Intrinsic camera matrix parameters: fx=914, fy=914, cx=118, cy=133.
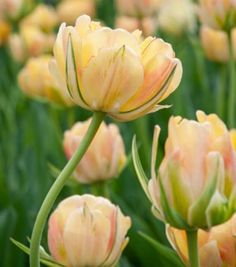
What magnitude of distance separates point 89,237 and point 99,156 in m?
0.38

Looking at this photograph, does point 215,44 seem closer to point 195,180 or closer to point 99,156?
point 99,156

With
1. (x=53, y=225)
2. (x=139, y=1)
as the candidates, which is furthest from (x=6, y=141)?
(x=53, y=225)

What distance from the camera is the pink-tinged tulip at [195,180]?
2.24 ft

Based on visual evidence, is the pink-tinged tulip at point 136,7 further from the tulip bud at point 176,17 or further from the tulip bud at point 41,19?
the tulip bud at point 41,19

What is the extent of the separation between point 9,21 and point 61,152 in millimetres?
694

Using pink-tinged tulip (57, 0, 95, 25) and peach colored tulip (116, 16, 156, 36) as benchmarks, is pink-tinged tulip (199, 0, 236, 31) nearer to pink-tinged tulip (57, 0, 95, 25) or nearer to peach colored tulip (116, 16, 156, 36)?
peach colored tulip (116, 16, 156, 36)

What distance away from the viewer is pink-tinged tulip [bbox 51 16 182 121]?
0.72 m

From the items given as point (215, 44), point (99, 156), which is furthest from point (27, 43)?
point (99, 156)

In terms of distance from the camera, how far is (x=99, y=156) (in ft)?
3.85

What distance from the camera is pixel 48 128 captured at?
72.6 inches

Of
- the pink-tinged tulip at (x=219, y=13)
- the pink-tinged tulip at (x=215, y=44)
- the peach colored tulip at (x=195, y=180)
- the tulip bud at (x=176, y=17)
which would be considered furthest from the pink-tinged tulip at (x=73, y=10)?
the peach colored tulip at (x=195, y=180)

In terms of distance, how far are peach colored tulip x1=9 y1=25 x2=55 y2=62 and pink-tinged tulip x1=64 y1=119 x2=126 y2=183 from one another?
1047 mm

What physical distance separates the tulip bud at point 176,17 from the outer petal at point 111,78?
5.04 feet

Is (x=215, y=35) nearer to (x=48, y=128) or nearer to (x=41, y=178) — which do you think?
(x=48, y=128)
